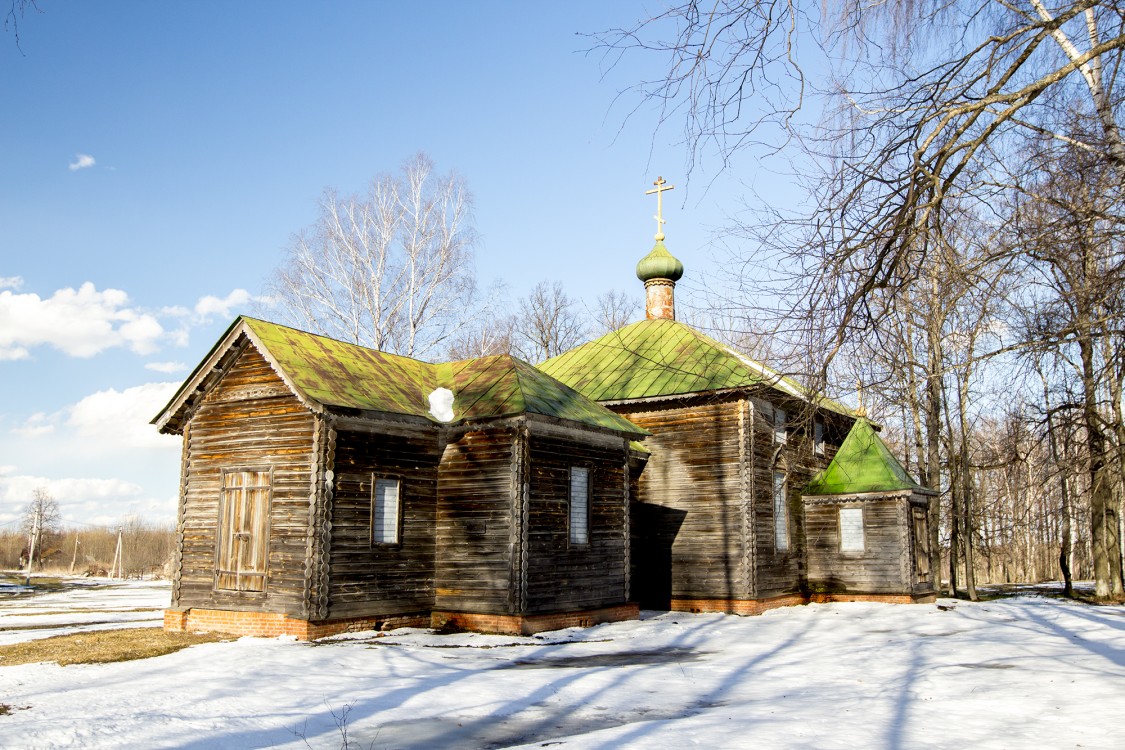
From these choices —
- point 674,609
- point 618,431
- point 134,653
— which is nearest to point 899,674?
point 618,431

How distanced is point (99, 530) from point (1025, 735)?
387 ft

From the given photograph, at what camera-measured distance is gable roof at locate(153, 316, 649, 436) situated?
1653cm

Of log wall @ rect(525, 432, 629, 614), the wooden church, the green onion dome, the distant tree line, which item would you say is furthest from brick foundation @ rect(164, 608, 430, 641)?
the distant tree line

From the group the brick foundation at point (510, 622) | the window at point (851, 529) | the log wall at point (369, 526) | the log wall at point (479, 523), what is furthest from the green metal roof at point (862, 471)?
the log wall at point (369, 526)

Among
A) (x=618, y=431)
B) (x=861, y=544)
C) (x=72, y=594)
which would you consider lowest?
(x=72, y=594)

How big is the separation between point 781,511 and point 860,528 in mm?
2460

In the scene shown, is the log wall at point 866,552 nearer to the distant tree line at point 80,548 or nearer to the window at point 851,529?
the window at point 851,529

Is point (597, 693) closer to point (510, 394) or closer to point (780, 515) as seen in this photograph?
point (510, 394)

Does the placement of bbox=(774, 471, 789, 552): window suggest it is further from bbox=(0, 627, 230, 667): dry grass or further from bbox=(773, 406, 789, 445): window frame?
bbox=(0, 627, 230, 667): dry grass

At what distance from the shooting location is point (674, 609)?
22250 mm

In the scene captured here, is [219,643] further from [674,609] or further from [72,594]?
[72,594]

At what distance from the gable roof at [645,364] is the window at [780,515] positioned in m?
2.42

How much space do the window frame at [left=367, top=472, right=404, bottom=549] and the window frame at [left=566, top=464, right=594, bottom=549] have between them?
3.44m

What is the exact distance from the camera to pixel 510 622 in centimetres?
1681
